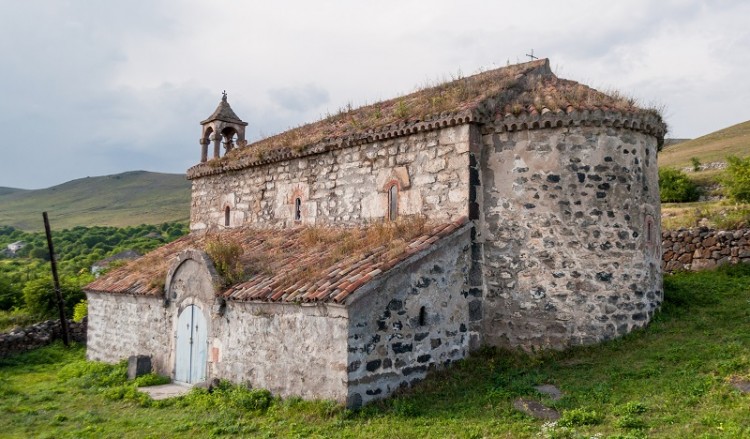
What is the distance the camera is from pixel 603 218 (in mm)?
10531

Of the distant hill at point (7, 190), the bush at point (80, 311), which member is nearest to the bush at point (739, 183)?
the bush at point (80, 311)

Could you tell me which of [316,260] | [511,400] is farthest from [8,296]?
[511,400]

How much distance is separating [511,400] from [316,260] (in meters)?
4.32

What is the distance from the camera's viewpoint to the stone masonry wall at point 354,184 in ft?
36.9

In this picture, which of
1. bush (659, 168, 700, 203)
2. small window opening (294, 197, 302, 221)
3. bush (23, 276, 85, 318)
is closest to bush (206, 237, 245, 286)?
small window opening (294, 197, 302, 221)

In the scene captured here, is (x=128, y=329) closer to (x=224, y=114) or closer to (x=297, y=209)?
(x=297, y=209)

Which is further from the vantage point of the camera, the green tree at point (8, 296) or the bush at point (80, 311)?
the green tree at point (8, 296)

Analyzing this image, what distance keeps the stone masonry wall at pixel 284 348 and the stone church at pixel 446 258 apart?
31 mm

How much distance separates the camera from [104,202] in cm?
10856

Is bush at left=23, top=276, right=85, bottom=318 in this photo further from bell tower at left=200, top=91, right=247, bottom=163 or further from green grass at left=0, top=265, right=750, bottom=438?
green grass at left=0, top=265, right=750, bottom=438

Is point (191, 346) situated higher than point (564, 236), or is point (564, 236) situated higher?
point (564, 236)

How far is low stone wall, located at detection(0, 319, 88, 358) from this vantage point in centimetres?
1795

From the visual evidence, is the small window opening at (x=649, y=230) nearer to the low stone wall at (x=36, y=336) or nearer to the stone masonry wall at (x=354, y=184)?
the stone masonry wall at (x=354, y=184)

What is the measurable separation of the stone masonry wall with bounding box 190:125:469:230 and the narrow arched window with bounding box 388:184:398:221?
0.09 m
